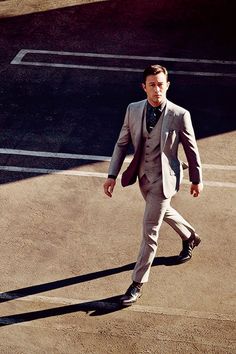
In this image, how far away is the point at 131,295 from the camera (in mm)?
7703

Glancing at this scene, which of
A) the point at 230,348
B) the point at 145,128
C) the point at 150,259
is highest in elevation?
the point at 145,128

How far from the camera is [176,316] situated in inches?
297

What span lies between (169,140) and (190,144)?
0.25m

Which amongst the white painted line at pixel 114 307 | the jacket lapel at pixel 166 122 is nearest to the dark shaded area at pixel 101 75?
the white painted line at pixel 114 307

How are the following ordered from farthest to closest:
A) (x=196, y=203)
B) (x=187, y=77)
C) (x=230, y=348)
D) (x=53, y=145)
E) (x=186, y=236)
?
1. (x=187, y=77)
2. (x=53, y=145)
3. (x=196, y=203)
4. (x=186, y=236)
5. (x=230, y=348)

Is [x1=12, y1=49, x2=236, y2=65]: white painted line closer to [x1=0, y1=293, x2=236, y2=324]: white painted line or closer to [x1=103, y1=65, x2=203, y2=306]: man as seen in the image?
[x1=103, y1=65, x2=203, y2=306]: man

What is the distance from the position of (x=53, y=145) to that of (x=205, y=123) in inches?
111

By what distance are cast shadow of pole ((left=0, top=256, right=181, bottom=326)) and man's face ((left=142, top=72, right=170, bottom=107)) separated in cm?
239

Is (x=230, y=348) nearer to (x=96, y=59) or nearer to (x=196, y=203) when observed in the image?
(x=196, y=203)

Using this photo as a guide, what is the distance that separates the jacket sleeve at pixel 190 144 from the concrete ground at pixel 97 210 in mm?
1508

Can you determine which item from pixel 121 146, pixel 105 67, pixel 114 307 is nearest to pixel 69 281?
pixel 114 307

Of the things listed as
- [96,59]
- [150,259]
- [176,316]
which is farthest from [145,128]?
[96,59]

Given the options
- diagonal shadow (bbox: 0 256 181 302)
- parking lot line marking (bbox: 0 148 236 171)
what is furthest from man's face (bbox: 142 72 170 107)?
parking lot line marking (bbox: 0 148 236 171)

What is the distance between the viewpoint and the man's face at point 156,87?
686 cm
